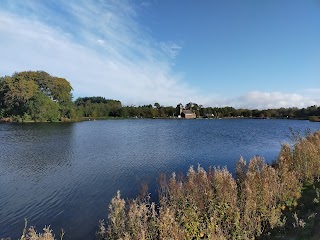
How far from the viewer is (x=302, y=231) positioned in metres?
10.4

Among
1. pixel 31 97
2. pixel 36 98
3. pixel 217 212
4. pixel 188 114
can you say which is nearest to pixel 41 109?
pixel 36 98

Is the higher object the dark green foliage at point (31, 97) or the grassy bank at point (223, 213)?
the dark green foliage at point (31, 97)

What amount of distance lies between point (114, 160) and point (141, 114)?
14680 cm

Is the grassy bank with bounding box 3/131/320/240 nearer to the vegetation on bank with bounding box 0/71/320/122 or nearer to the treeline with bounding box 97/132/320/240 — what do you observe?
the treeline with bounding box 97/132/320/240

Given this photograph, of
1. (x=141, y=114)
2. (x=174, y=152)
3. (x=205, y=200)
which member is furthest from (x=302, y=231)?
(x=141, y=114)

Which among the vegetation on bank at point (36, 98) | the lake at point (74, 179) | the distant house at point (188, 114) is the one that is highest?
the vegetation on bank at point (36, 98)

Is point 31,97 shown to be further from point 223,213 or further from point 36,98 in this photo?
point 223,213

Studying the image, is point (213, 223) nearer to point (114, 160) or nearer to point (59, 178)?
point (59, 178)

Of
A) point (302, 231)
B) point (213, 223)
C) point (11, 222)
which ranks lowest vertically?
point (11, 222)

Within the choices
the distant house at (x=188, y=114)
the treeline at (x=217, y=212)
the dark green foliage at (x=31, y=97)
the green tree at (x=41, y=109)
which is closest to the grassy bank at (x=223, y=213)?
the treeline at (x=217, y=212)

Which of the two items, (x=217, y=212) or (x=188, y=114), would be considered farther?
(x=188, y=114)

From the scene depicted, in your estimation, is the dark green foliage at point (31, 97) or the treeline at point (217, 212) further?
the dark green foliage at point (31, 97)

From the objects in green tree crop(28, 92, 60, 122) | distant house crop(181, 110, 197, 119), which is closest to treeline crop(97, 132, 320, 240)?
green tree crop(28, 92, 60, 122)

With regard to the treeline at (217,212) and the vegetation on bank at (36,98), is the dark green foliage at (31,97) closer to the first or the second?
the vegetation on bank at (36,98)
